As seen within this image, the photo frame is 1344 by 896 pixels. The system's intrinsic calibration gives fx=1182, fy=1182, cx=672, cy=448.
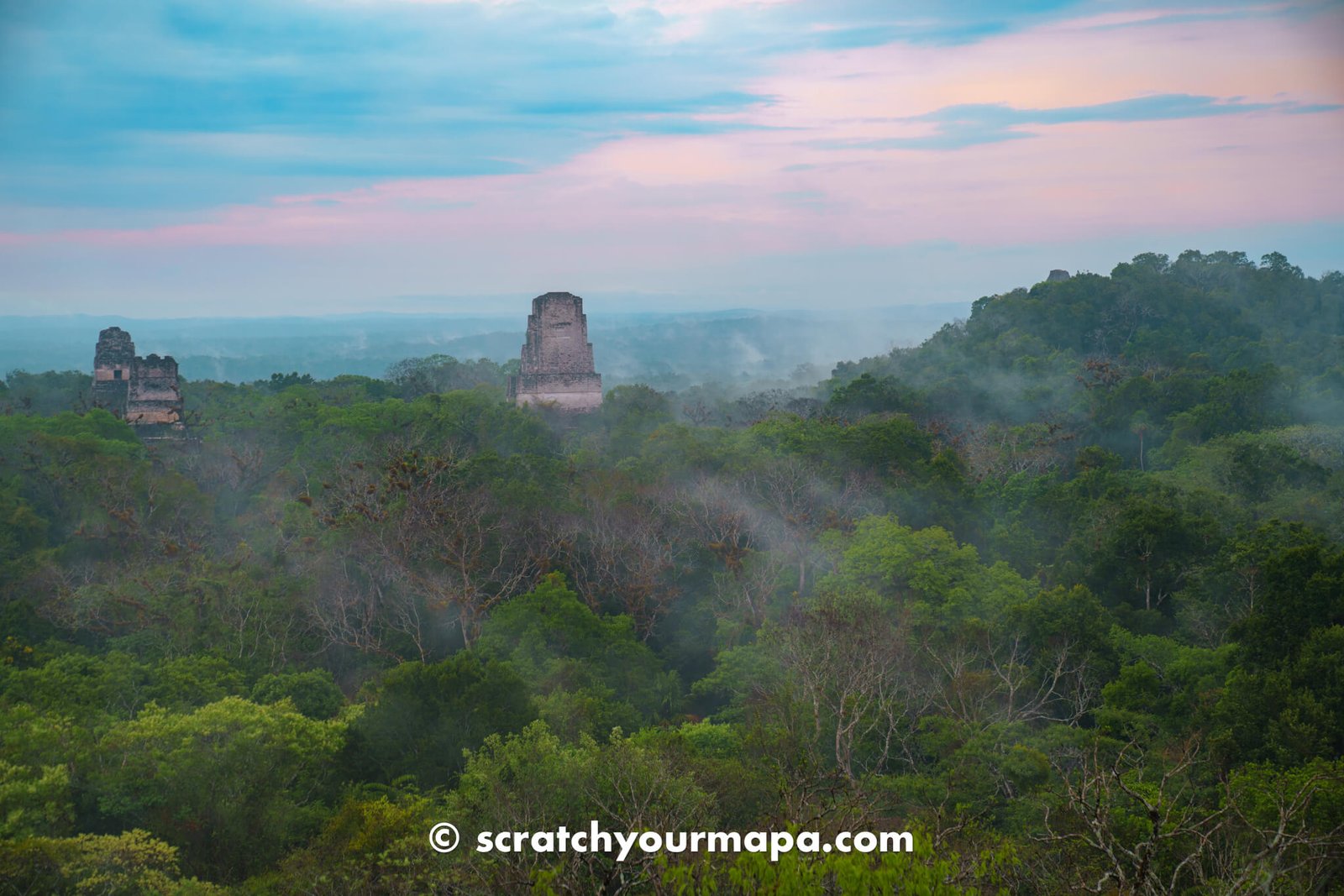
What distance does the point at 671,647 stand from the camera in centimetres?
2283

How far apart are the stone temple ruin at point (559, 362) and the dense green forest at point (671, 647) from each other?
1240 mm

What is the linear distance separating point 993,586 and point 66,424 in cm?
2511

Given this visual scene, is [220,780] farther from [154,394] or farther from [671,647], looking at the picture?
[154,394]

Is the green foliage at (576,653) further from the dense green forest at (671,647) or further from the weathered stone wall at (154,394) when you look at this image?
the weathered stone wall at (154,394)

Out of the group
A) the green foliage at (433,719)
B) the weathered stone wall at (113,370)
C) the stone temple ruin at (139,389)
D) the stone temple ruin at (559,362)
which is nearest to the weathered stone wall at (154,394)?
the stone temple ruin at (139,389)

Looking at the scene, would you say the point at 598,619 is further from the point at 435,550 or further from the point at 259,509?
the point at 259,509

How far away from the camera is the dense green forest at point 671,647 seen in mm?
12062

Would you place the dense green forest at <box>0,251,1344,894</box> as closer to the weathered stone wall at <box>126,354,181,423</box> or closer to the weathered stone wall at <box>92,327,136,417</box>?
the weathered stone wall at <box>126,354,181,423</box>

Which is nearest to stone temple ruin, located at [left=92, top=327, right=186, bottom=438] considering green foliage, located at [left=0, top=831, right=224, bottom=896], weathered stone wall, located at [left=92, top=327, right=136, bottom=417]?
weathered stone wall, located at [left=92, top=327, right=136, bottom=417]

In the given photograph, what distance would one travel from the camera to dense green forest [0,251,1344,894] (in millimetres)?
12062

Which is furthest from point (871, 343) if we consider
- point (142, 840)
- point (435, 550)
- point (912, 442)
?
point (142, 840)

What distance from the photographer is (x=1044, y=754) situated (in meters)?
15.0

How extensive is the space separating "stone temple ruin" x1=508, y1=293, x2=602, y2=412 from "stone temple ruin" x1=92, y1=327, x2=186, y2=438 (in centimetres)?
1119

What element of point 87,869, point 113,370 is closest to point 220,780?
point 87,869
